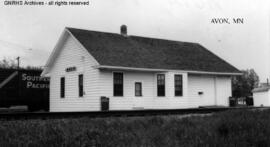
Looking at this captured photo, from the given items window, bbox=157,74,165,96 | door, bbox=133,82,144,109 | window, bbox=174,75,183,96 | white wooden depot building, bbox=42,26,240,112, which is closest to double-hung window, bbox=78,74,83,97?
white wooden depot building, bbox=42,26,240,112

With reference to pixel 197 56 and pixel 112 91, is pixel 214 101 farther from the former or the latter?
pixel 112 91

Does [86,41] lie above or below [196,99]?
above

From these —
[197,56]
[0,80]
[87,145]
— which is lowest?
[87,145]

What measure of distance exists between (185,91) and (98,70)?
6943 mm

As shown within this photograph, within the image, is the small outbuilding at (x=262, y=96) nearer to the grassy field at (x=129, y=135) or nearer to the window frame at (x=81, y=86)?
the window frame at (x=81, y=86)

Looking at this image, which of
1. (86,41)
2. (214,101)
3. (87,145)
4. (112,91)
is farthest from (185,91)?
(87,145)

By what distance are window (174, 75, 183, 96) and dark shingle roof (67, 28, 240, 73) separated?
2.30 feet

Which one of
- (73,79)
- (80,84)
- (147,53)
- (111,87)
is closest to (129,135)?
(111,87)

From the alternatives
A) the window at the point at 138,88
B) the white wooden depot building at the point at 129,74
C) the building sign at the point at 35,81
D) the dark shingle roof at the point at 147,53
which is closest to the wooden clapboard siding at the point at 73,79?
the white wooden depot building at the point at 129,74

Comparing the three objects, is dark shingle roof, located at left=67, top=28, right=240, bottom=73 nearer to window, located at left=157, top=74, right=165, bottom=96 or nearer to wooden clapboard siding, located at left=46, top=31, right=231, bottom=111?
wooden clapboard siding, located at left=46, top=31, right=231, bottom=111

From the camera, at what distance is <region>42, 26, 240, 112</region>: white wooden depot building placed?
22.4 meters

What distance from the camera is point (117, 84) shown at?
Answer: 22.8 m

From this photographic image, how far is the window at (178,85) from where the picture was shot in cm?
2514

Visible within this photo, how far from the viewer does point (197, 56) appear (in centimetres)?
2944
